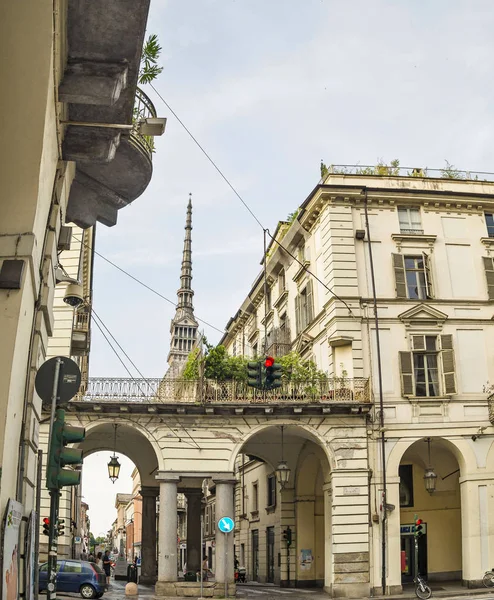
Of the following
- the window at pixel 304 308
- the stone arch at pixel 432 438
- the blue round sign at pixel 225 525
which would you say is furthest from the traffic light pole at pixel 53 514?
the window at pixel 304 308

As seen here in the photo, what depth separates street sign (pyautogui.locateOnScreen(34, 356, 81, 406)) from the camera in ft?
27.8

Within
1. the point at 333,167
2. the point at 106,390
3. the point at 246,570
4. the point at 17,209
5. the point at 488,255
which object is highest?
the point at 333,167

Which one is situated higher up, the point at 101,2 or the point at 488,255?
the point at 488,255

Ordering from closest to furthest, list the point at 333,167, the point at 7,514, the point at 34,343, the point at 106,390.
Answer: the point at 7,514
the point at 34,343
the point at 106,390
the point at 333,167

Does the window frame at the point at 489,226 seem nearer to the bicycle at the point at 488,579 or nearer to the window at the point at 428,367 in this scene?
the window at the point at 428,367

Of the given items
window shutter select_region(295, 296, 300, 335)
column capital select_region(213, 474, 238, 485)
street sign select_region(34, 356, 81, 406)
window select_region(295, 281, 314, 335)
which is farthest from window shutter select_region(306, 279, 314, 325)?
street sign select_region(34, 356, 81, 406)

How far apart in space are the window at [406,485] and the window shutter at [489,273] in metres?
8.09

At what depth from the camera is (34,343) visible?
903 centimetres

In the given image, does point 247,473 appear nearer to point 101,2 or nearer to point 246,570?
point 246,570

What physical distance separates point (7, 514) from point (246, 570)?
124ft

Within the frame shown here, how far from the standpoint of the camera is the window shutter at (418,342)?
28.7 meters

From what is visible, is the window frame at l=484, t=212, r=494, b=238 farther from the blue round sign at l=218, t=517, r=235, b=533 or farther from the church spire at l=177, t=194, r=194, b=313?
the church spire at l=177, t=194, r=194, b=313

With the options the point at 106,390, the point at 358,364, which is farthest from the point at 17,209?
the point at 358,364

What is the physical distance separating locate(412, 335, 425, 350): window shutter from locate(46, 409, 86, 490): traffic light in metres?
22.2
